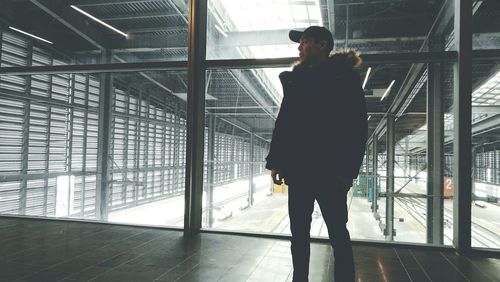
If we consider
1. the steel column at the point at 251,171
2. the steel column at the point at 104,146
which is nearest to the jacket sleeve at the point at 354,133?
the steel column at the point at 251,171

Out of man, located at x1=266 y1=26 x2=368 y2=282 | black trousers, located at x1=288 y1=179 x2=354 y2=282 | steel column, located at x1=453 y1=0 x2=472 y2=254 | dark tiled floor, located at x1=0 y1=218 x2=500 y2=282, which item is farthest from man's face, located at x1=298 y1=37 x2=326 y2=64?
→ steel column, located at x1=453 y1=0 x2=472 y2=254

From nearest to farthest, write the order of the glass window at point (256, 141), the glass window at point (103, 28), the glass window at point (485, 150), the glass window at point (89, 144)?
the glass window at point (485, 150)
the glass window at point (103, 28)
the glass window at point (256, 141)
the glass window at point (89, 144)

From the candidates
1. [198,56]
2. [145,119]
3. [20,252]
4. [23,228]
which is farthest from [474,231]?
[145,119]

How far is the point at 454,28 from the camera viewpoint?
239 cm

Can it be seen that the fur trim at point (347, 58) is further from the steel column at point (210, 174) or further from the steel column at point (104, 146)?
the steel column at point (104, 146)

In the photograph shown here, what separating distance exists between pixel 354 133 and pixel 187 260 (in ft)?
4.34

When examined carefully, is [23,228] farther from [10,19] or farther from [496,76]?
[496,76]

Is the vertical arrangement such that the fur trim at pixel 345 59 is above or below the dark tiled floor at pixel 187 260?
above

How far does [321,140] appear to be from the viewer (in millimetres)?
1240

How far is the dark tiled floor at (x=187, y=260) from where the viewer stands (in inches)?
68.1

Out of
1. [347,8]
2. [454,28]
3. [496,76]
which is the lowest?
[496,76]

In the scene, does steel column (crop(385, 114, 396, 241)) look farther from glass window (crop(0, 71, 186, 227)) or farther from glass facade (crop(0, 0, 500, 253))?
glass window (crop(0, 71, 186, 227))

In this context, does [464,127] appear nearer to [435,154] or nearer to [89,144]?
[435,154]

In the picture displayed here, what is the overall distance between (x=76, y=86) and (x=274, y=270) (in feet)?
14.5
